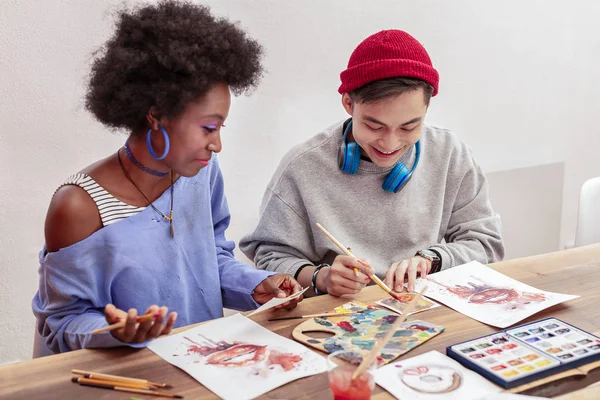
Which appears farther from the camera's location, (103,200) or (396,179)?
(396,179)

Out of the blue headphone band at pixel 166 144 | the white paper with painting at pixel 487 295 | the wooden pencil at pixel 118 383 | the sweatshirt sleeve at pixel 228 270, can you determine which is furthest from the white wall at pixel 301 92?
the white paper with painting at pixel 487 295

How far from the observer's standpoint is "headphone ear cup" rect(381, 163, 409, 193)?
189cm

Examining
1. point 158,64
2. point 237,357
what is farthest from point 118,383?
point 158,64

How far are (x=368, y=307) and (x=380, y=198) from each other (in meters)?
0.53

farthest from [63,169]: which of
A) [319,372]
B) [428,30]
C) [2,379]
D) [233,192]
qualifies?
[428,30]

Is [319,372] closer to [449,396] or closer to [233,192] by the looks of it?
[449,396]

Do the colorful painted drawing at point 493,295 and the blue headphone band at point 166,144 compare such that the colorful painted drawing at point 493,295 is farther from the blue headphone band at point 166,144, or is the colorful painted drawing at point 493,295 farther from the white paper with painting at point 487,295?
the blue headphone band at point 166,144

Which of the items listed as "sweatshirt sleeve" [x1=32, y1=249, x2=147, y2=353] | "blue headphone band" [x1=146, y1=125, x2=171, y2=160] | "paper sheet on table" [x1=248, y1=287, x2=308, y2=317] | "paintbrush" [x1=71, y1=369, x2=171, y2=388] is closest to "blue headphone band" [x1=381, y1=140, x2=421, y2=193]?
"paper sheet on table" [x1=248, y1=287, x2=308, y2=317]

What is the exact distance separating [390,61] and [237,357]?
86cm

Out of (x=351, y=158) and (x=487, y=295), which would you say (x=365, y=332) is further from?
(x=351, y=158)

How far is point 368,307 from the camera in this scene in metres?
1.48

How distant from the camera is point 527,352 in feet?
4.04

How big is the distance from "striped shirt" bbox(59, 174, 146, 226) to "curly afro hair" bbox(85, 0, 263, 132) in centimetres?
14

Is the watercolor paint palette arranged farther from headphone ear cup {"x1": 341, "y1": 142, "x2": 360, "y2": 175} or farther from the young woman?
headphone ear cup {"x1": 341, "y1": 142, "x2": 360, "y2": 175}
